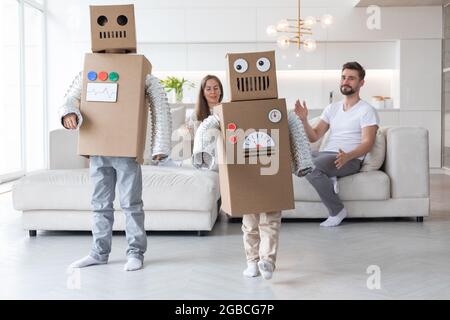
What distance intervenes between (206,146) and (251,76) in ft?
1.21

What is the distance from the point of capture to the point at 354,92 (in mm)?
4055

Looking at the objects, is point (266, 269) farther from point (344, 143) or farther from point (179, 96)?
point (179, 96)

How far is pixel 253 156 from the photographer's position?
2600 mm

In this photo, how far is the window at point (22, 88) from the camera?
23.3ft

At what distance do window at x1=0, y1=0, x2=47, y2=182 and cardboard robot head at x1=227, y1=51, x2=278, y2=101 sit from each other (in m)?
4.96

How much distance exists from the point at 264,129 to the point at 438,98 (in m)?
6.18

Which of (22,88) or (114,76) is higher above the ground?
(22,88)

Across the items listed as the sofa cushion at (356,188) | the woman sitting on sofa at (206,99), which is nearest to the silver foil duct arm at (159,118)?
the woman sitting on sofa at (206,99)

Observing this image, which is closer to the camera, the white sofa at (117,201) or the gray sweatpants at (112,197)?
the gray sweatpants at (112,197)

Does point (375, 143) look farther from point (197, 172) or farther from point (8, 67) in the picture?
point (8, 67)

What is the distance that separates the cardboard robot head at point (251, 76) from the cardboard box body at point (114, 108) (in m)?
0.45

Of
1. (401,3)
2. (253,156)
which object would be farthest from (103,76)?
(401,3)

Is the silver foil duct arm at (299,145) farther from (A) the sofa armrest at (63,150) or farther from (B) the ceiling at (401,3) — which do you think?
(B) the ceiling at (401,3)
